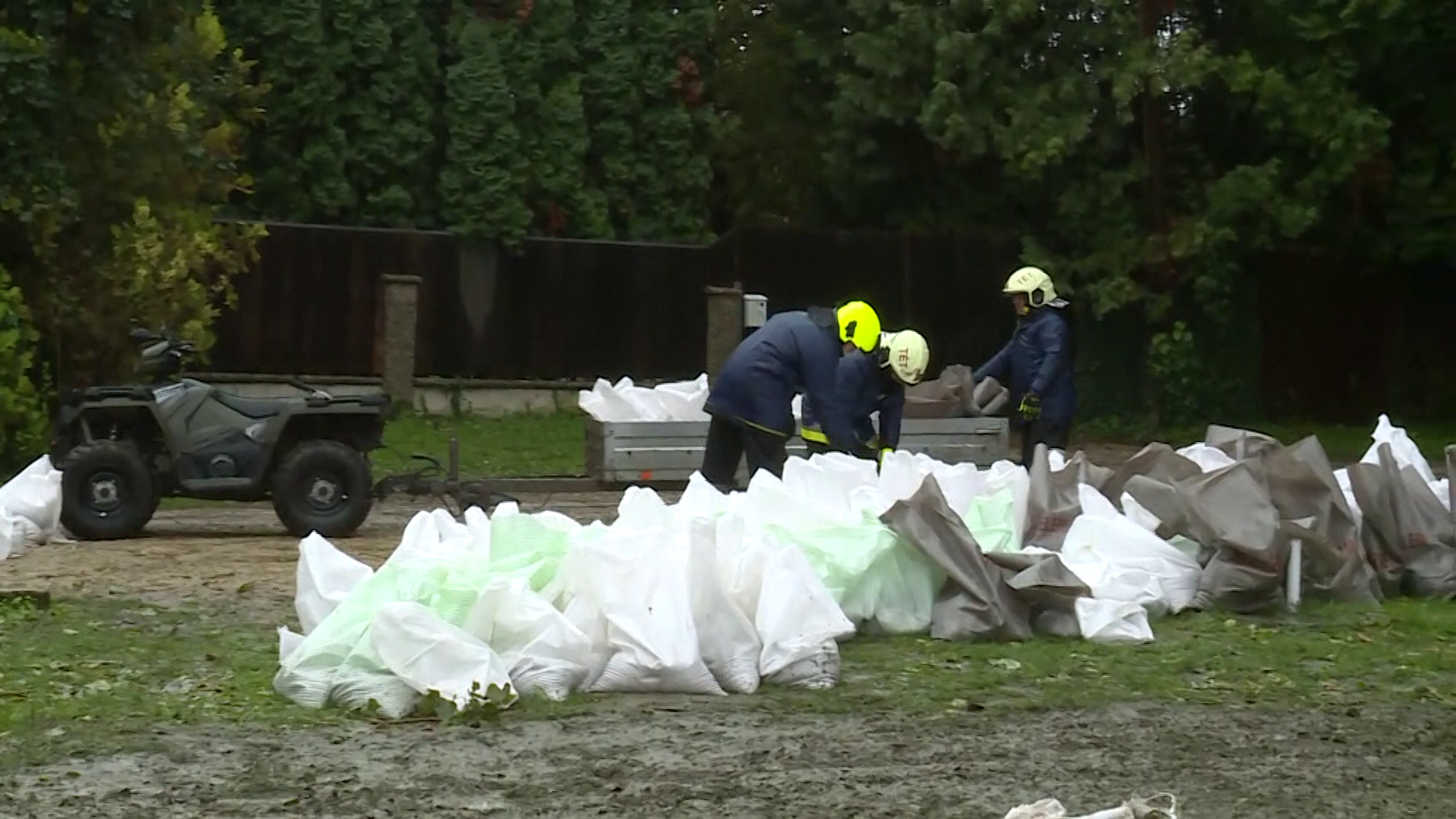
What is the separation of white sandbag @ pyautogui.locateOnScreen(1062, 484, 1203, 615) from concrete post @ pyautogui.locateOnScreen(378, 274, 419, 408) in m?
13.7

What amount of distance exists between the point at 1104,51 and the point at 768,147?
17.4 ft

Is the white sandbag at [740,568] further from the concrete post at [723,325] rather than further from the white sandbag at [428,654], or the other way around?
the concrete post at [723,325]

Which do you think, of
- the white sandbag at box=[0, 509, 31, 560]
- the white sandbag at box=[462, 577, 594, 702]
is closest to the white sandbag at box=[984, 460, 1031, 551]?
the white sandbag at box=[462, 577, 594, 702]

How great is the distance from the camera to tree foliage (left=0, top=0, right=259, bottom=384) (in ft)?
52.2

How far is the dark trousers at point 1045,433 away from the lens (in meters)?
13.9

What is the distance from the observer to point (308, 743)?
6867 millimetres

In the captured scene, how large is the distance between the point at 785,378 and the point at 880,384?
22.3 inches

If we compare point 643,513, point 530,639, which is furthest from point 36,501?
point 530,639

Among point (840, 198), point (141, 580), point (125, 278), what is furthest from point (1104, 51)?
point (141, 580)

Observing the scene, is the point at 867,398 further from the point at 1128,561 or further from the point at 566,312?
the point at 566,312

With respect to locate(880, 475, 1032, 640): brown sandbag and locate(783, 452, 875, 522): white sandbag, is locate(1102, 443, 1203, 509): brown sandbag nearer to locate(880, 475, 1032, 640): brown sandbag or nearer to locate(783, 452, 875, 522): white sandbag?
locate(783, 452, 875, 522): white sandbag

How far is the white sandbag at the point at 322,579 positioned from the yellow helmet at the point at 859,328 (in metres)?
3.84

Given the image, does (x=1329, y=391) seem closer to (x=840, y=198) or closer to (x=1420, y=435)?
(x=1420, y=435)

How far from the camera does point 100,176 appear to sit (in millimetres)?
17000
